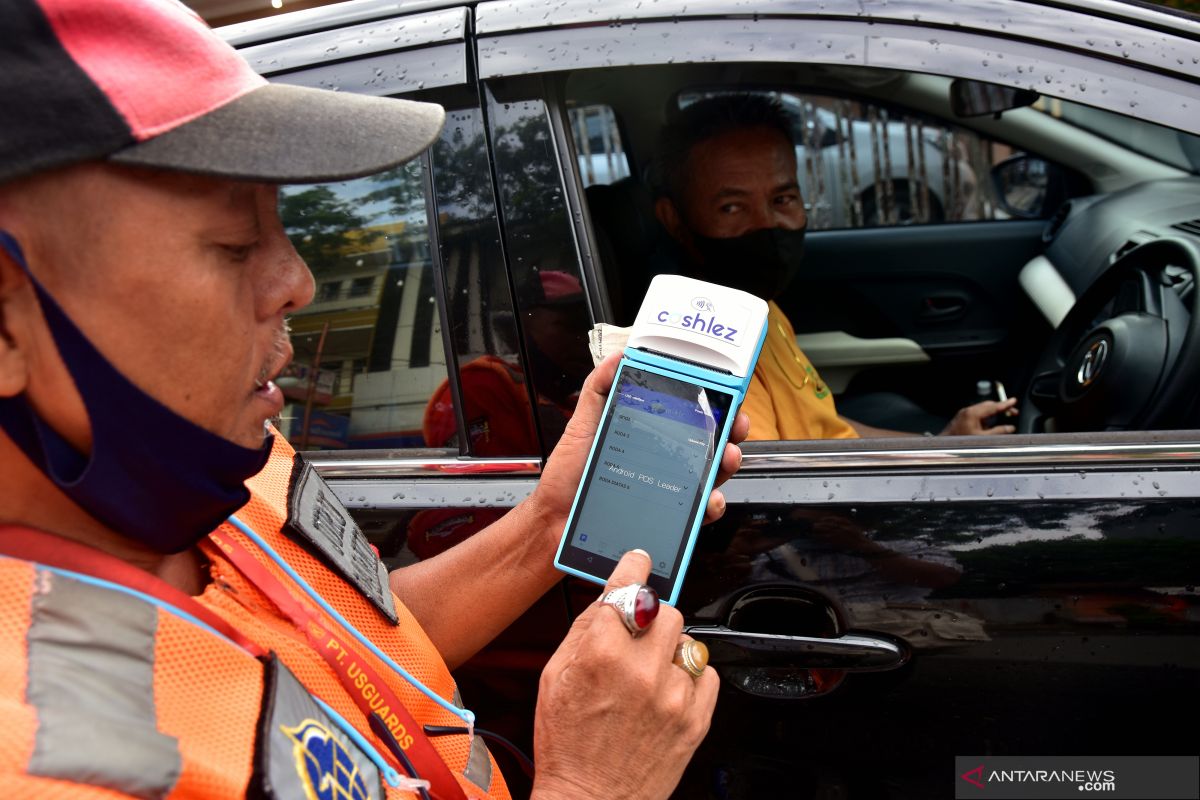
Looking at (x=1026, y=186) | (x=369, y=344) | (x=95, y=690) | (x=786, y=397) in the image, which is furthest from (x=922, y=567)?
(x=1026, y=186)

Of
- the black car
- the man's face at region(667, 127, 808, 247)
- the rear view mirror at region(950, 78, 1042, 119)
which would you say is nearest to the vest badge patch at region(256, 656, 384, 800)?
the black car

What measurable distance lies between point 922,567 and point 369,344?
996 millimetres

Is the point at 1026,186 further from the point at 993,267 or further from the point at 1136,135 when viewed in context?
the point at 1136,135

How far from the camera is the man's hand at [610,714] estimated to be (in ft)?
3.37

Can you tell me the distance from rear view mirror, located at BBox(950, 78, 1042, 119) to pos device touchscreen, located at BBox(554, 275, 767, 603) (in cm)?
60

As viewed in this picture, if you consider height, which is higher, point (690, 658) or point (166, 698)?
point (166, 698)

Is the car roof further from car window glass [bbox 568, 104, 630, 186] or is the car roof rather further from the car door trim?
car window glass [bbox 568, 104, 630, 186]

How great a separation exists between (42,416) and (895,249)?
316 cm

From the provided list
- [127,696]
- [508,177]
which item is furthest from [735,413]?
[127,696]

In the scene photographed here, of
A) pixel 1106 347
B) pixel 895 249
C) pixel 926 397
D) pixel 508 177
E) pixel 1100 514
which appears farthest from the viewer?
pixel 895 249

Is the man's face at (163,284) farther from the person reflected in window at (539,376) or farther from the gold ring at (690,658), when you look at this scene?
the person reflected in window at (539,376)

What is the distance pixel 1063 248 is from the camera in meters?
3.04

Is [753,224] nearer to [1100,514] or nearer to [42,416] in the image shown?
[1100,514]

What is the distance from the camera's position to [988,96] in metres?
1.58
